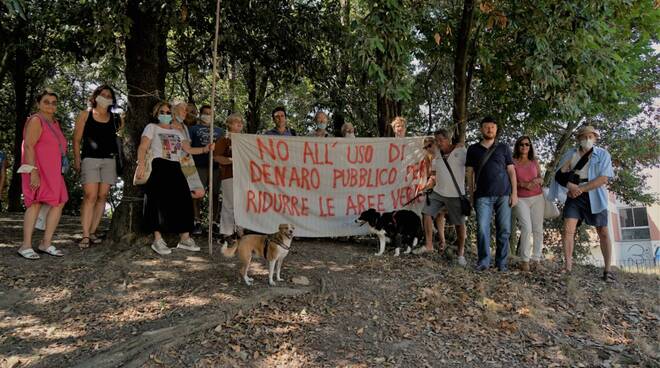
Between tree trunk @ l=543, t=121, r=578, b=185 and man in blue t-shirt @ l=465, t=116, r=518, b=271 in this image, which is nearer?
man in blue t-shirt @ l=465, t=116, r=518, b=271

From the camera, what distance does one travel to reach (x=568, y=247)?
6629mm

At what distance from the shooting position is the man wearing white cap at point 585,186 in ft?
20.4

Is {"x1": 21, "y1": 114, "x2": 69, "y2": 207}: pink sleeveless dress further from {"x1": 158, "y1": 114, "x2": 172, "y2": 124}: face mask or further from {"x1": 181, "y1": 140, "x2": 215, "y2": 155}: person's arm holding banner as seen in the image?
{"x1": 181, "y1": 140, "x2": 215, "y2": 155}: person's arm holding banner

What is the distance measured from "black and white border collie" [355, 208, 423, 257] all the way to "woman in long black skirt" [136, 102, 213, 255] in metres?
2.56

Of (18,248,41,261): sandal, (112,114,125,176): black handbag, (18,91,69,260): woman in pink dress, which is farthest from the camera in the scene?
(112,114,125,176): black handbag

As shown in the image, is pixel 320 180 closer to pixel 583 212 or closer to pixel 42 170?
pixel 42 170

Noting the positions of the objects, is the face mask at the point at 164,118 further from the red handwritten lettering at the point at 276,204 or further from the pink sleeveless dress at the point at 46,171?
the red handwritten lettering at the point at 276,204

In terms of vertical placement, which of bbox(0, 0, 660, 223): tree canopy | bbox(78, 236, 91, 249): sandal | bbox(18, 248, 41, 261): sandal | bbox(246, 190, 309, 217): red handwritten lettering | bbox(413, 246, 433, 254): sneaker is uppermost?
bbox(0, 0, 660, 223): tree canopy

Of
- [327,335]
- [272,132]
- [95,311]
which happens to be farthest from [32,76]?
[327,335]

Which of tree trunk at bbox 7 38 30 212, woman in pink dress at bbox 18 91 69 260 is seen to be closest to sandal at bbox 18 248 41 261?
woman in pink dress at bbox 18 91 69 260

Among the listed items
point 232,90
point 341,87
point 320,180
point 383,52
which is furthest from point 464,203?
point 232,90

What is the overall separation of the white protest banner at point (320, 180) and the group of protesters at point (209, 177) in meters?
0.29

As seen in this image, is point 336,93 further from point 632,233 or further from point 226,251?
point 632,233

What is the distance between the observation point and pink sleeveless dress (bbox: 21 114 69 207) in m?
5.39
